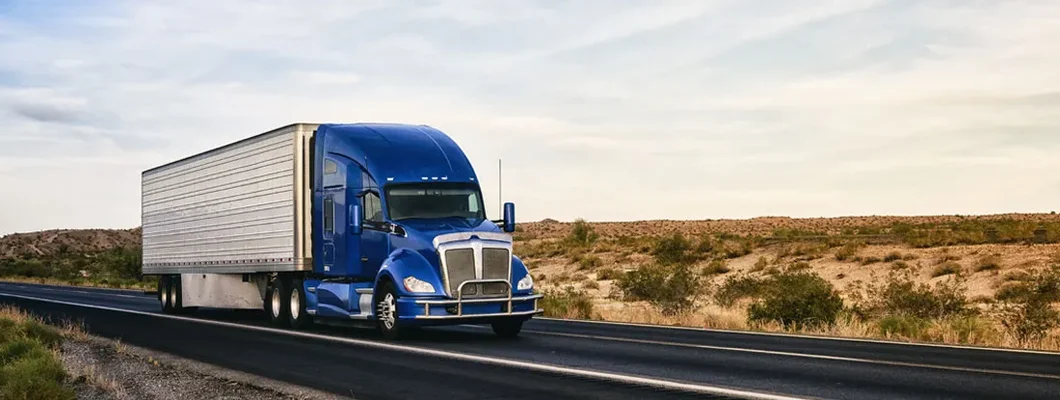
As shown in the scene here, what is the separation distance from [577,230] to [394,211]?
5834cm

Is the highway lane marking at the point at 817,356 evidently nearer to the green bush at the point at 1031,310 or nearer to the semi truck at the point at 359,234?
the semi truck at the point at 359,234

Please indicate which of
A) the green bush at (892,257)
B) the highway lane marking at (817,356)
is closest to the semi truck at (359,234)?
the highway lane marking at (817,356)

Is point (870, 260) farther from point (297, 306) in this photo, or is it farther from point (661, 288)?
point (297, 306)

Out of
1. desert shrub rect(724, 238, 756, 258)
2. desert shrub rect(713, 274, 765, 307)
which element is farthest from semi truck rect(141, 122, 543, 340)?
desert shrub rect(724, 238, 756, 258)

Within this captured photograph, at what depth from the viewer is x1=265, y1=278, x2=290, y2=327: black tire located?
83.7ft

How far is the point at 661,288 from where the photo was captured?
35.9 m

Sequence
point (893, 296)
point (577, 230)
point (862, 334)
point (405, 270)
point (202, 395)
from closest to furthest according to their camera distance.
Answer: point (202, 395)
point (405, 270)
point (862, 334)
point (893, 296)
point (577, 230)

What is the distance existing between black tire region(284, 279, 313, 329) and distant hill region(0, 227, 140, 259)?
128 m

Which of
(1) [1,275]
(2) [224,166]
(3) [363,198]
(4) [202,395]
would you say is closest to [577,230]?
(1) [1,275]

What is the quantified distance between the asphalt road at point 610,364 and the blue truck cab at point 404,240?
61cm

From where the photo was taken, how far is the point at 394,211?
21.6 metres

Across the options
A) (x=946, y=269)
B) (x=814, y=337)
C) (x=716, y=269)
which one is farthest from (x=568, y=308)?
(x=716, y=269)

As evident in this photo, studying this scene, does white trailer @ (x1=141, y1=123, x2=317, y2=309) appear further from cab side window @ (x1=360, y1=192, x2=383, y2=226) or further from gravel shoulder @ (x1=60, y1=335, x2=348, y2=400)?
gravel shoulder @ (x1=60, y1=335, x2=348, y2=400)

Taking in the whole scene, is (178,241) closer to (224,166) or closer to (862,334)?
(224,166)
